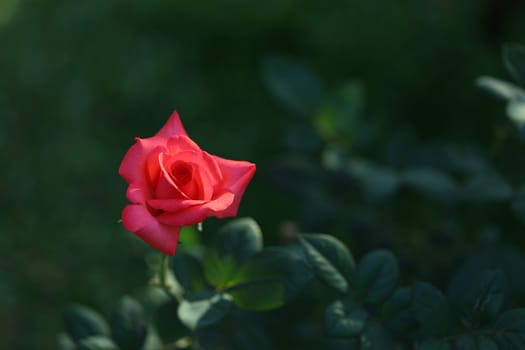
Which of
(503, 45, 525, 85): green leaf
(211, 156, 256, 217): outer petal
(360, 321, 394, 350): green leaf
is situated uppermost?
(503, 45, 525, 85): green leaf

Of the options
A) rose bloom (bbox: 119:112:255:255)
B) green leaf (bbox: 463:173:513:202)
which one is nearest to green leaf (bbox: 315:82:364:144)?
green leaf (bbox: 463:173:513:202)

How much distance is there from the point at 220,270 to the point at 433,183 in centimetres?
51

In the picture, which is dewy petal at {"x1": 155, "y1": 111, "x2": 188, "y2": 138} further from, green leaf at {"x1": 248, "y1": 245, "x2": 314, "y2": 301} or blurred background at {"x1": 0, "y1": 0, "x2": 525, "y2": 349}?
blurred background at {"x1": 0, "y1": 0, "x2": 525, "y2": 349}

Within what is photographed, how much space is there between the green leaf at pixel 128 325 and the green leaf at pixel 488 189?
61cm

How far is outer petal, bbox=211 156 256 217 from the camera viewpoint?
74 cm

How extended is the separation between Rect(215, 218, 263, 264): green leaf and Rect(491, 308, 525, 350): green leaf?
0.34 m

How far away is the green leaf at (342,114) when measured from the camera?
1.33m

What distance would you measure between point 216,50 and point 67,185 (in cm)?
72

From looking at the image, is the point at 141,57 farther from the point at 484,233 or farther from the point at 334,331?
the point at 334,331

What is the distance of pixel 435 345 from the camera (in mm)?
776

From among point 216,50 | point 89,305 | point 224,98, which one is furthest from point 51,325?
point 216,50

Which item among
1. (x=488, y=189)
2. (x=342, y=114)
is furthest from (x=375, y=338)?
(x=342, y=114)

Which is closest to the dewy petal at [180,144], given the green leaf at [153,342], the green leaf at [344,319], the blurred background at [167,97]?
the green leaf at [344,319]

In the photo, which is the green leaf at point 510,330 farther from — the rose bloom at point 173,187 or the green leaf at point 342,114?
the green leaf at point 342,114
